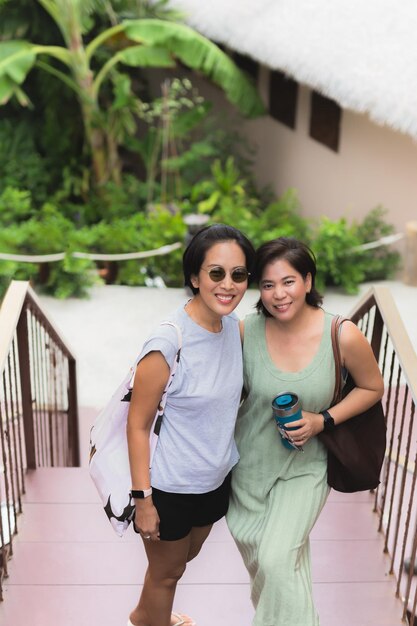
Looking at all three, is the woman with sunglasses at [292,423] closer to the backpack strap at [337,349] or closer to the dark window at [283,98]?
the backpack strap at [337,349]

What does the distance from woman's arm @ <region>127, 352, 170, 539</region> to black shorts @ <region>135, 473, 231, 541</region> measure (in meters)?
0.05

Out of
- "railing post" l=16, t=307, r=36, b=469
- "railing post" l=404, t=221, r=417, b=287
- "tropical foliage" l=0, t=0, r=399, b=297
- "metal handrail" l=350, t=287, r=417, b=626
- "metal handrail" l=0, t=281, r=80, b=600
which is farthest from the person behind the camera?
"tropical foliage" l=0, t=0, r=399, b=297

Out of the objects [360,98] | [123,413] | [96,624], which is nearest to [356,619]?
[96,624]

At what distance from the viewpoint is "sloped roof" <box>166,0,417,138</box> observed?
8.92 m

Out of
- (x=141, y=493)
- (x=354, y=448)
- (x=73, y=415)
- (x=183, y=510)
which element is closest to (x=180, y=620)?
(x=183, y=510)

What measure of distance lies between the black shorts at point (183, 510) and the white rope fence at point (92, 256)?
6.77 m

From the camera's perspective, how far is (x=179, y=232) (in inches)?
401

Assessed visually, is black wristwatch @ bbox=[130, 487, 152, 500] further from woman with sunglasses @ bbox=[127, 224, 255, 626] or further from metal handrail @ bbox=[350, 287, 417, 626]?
metal handrail @ bbox=[350, 287, 417, 626]

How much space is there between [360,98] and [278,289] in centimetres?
677

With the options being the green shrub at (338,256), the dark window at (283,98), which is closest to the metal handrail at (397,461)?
the green shrub at (338,256)

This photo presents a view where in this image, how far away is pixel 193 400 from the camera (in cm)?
283

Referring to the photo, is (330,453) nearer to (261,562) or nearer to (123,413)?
(261,562)

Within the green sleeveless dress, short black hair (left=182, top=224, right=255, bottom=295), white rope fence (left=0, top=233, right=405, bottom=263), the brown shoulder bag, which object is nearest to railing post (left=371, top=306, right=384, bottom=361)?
the brown shoulder bag

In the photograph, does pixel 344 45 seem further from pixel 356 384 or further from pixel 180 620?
pixel 180 620
